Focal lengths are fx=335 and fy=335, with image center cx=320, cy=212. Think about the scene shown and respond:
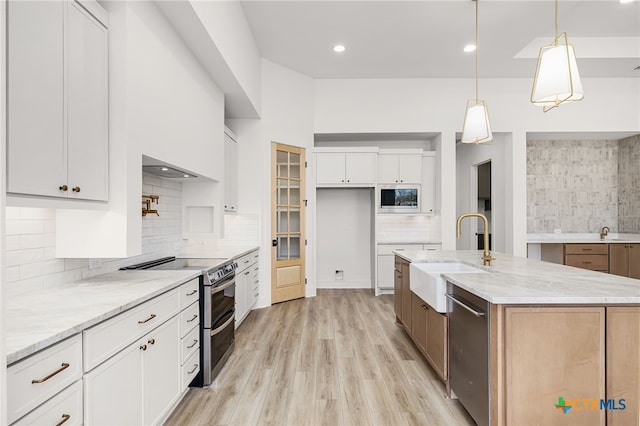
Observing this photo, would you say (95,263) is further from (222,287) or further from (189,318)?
(222,287)

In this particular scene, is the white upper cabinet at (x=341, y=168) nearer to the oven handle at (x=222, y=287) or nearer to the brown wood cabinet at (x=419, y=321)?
the brown wood cabinet at (x=419, y=321)

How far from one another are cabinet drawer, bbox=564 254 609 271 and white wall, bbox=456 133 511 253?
92 centimetres

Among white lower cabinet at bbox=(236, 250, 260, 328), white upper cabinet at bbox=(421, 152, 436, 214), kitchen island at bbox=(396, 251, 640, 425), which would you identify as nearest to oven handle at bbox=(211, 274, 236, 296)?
white lower cabinet at bbox=(236, 250, 260, 328)

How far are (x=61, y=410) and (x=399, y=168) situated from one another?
5092 mm

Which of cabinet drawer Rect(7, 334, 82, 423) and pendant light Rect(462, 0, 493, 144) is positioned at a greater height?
pendant light Rect(462, 0, 493, 144)

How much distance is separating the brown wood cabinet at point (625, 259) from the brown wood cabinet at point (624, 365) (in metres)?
4.60

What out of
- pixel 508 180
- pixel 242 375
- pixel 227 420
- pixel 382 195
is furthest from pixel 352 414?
pixel 508 180

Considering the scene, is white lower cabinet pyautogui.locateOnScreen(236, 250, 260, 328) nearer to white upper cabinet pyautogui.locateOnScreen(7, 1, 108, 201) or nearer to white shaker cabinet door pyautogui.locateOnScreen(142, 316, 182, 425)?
white shaker cabinet door pyautogui.locateOnScreen(142, 316, 182, 425)

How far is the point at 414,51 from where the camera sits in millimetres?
4531

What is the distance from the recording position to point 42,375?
→ 1080 mm

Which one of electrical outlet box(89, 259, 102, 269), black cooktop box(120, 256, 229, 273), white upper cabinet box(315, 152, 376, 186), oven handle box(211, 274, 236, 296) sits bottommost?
oven handle box(211, 274, 236, 296)

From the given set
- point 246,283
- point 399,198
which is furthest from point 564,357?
point 399,198

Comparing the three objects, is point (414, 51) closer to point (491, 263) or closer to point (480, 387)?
point (491, 263)

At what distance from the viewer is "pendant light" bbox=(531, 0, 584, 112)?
2211 mm
